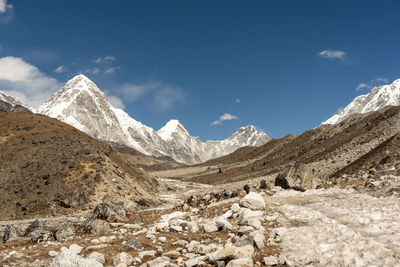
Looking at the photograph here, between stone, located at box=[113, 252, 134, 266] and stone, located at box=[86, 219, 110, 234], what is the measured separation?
6.68m

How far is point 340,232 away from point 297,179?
15.2 meters

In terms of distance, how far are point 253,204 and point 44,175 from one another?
1992 inches

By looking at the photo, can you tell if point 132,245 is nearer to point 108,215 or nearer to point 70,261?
point 70,261

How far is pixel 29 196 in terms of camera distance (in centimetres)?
4881

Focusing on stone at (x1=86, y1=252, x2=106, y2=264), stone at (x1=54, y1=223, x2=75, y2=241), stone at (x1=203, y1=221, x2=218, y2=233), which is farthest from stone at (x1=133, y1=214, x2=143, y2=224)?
stone at (x1=86, y1=252, x2=106, y2=264)

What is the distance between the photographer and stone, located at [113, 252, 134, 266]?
11805 mm

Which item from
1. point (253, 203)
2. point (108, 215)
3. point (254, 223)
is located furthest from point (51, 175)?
point (254, 223)

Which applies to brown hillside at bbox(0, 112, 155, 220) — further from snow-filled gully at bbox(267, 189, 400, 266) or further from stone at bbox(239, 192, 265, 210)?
snow-filled gully at bbox(267, 189, 400, 266)

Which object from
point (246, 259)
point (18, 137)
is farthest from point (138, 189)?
point (246, 259)

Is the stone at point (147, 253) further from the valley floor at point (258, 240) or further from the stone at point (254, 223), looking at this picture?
the stone at point (254, 223)

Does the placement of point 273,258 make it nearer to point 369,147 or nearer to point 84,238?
point 84,238

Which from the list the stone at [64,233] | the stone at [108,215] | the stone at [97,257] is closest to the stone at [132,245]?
the stone at [97,257]

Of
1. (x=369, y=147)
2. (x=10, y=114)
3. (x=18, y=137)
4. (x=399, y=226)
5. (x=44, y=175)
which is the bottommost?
(x=399, y=226)

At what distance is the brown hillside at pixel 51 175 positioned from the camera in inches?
1849
